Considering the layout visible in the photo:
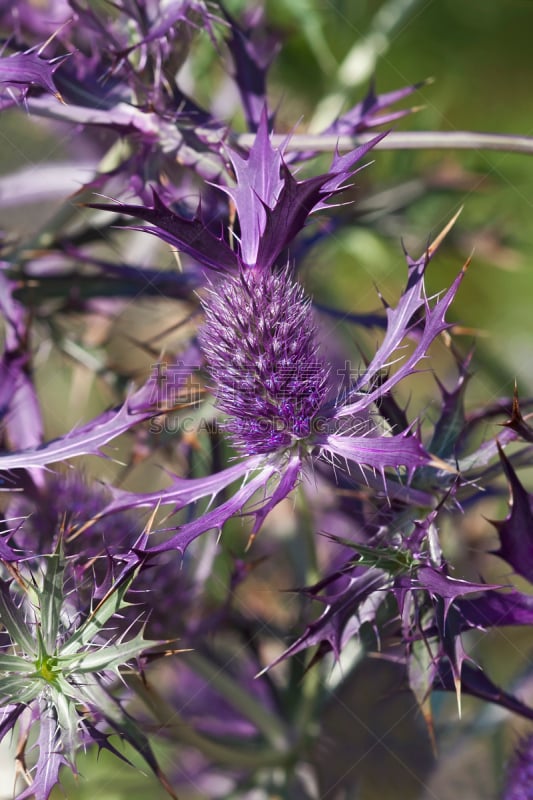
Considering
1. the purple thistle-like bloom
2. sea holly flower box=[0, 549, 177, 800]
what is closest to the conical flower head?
sea holly flower box=[0, 549, 177, 800]

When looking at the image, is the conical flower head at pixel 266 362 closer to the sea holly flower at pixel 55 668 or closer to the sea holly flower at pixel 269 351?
the sea holly flower at pixel 269 351

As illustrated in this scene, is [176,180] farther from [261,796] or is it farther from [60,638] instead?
[261,796]

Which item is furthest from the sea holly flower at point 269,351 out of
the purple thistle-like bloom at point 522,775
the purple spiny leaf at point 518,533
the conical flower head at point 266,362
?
the purple thistle-like bloom at point 522,775

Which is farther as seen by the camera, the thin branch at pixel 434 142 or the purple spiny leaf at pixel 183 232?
the thin branch at pixel 434 142

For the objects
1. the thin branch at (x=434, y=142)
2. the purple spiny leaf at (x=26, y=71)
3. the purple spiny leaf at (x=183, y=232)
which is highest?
the purple spiny leaf at (x=26, y=71)

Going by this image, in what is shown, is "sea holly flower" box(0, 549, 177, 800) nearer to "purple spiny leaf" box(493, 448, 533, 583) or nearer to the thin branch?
"purple spiny leaf" box(493, 448, 533, 583)

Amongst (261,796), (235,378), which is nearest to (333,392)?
(235,378)
